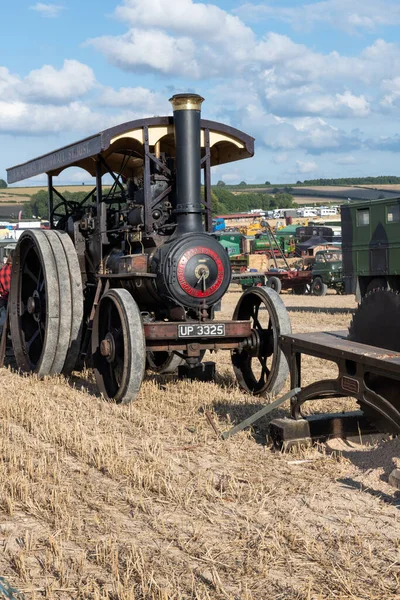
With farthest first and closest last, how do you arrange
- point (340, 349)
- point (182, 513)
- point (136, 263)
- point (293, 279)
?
point (293, 279) → point (136, 263) → point (340, 349) → point (182, 513)

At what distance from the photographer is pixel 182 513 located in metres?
4.45

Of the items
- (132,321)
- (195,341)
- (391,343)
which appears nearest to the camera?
(391,343)

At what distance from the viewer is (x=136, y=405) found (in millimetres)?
7449

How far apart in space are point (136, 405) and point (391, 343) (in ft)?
9.52

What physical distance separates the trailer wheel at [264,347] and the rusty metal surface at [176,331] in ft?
0.72

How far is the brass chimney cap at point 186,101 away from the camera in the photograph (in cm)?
792

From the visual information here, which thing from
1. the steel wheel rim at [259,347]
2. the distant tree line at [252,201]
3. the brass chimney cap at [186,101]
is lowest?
the steel wheel rim at [259,347]

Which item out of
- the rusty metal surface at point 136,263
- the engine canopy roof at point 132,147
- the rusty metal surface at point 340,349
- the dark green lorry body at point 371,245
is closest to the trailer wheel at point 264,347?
the rusty metal surface at point 136,263

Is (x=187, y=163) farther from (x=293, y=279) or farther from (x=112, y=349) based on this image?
(x=293, y=279)

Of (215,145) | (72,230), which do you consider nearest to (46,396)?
(72,230)

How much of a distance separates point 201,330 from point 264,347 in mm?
800

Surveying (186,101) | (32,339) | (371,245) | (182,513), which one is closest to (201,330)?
(186,101)

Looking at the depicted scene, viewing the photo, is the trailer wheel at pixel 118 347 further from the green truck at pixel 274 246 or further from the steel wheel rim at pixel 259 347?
the green truck at pixel 274 246

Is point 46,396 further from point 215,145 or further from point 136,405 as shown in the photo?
point 215,145
